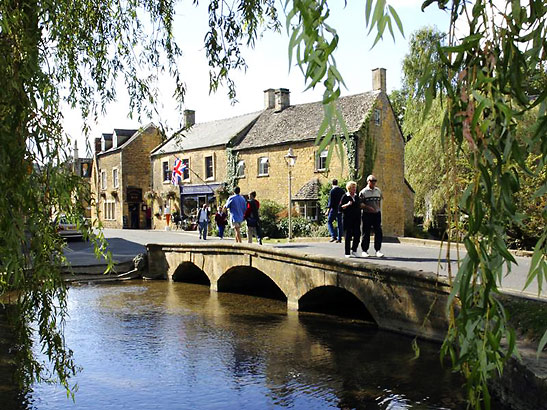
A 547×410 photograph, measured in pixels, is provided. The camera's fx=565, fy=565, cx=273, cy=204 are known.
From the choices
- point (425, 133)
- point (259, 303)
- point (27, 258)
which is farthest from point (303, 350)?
point (425, 133)

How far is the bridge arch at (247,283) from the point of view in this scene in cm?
1531

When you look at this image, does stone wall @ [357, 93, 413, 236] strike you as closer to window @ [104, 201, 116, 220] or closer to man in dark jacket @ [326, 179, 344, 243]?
man in dark jacket @ [326, 179, 344, 243]

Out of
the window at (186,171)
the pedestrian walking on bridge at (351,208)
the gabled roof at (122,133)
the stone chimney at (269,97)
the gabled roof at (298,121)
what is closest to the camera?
the pedestrian walking on bridge at (351,208)

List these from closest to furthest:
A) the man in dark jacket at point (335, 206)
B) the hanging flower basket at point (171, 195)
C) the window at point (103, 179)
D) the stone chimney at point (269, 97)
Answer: the man in dark jacket at point (335, 206), the stone chimney at point (269, 97), the hanging flower basket at point (171, 195), the window at point (103, 179)

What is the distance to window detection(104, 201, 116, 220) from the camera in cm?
4409

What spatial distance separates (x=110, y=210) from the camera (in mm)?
44719

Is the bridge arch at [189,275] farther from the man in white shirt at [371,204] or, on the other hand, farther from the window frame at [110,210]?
the window frame at [110,210]

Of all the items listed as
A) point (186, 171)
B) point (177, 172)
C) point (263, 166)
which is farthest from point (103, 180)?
point (263, 166)

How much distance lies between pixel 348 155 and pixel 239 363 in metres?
18.7

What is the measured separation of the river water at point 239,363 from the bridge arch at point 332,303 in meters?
0.41

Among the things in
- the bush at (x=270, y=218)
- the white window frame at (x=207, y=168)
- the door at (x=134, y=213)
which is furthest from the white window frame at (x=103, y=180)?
the bush at (x=270, y=218)

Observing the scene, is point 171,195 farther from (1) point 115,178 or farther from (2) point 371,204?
(2) point 371,204

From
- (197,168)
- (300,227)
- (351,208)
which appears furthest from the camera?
(197,168)

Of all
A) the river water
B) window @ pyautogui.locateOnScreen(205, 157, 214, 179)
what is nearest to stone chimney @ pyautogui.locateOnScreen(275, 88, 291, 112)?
window @ pyautogui.locateOnScreen(205, 157, 214, 179)
